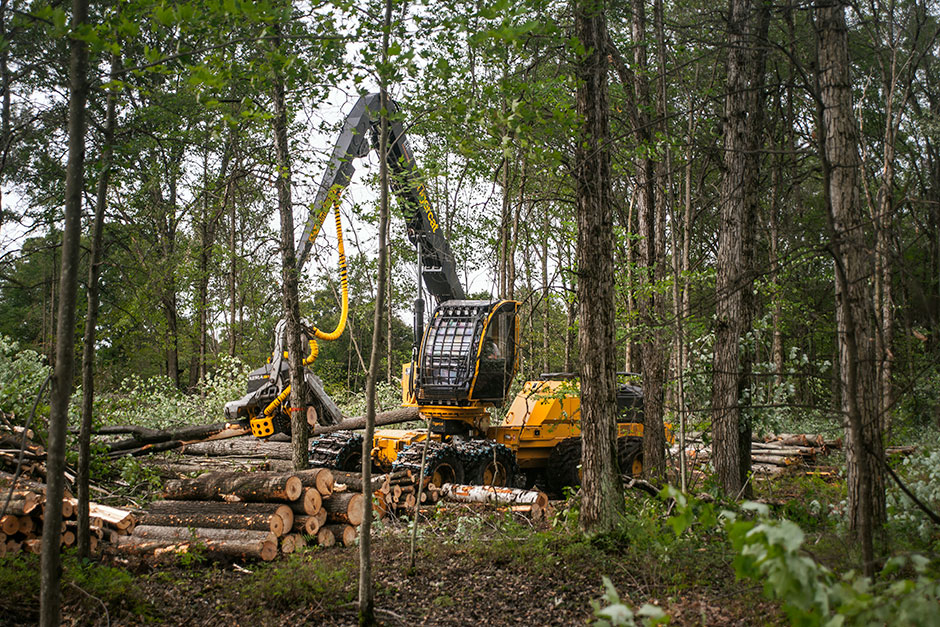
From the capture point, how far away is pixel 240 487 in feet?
23.6

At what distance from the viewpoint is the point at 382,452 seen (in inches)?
412

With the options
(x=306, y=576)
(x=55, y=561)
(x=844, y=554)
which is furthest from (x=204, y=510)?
(x=844, y=554)

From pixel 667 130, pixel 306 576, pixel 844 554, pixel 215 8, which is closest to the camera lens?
pixel 215 8

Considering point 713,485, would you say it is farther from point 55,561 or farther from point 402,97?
point 55,561

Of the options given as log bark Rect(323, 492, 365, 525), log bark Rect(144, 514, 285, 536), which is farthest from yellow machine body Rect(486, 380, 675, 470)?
log bark Rect(144, 514, 285, 536)

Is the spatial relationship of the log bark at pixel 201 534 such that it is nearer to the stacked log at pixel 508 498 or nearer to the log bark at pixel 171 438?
the stacked log at pixel 508 498

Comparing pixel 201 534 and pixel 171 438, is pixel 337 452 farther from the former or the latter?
pixel 201 534

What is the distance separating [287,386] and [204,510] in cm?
380

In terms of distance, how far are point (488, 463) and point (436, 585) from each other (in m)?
4.51

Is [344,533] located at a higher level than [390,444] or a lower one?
lower

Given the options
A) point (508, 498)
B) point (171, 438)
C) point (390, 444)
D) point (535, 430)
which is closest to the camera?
point (508, 498)

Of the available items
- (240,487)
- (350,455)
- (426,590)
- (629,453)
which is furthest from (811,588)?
(629,453)

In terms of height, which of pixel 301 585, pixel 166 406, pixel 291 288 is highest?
pixel 291 288

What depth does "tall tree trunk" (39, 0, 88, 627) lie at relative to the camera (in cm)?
362
